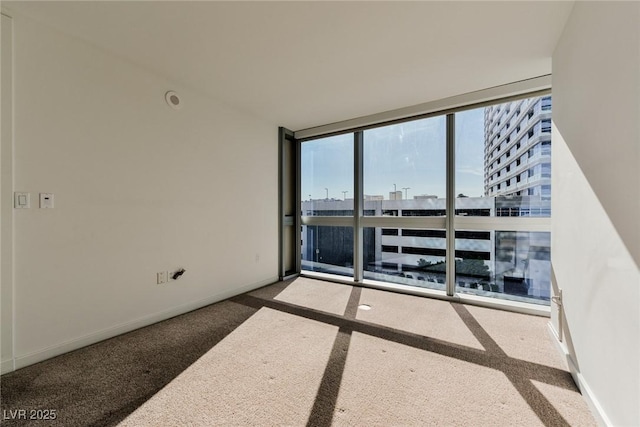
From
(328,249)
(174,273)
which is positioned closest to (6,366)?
(174,273)

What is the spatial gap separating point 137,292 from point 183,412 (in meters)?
1.53

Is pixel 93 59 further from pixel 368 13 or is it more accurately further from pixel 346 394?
pixel 346 394

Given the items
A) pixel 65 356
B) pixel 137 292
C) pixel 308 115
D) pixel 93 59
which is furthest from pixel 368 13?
pixel 65 356

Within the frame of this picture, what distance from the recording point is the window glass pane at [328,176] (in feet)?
14.1

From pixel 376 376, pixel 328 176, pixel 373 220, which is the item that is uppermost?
pixel 328 176

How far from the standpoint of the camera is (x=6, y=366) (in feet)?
6.08

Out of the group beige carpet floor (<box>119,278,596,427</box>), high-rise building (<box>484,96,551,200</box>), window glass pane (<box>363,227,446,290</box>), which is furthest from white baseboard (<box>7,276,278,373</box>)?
high-rise building (<box>484,96,551,200</box>)

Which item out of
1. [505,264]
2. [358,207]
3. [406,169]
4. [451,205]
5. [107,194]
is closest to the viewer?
[107,194]

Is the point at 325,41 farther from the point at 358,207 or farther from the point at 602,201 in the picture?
the point at 358,207

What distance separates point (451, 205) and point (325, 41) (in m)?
2.47

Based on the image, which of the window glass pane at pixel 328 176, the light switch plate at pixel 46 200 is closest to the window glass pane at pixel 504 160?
the window glass pane at pixel 328 176

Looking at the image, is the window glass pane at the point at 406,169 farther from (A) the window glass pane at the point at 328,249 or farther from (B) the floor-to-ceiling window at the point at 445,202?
(A) the window glass pane at the point at 328,249

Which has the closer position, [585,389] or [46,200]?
[585,389]

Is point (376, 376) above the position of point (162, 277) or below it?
below
